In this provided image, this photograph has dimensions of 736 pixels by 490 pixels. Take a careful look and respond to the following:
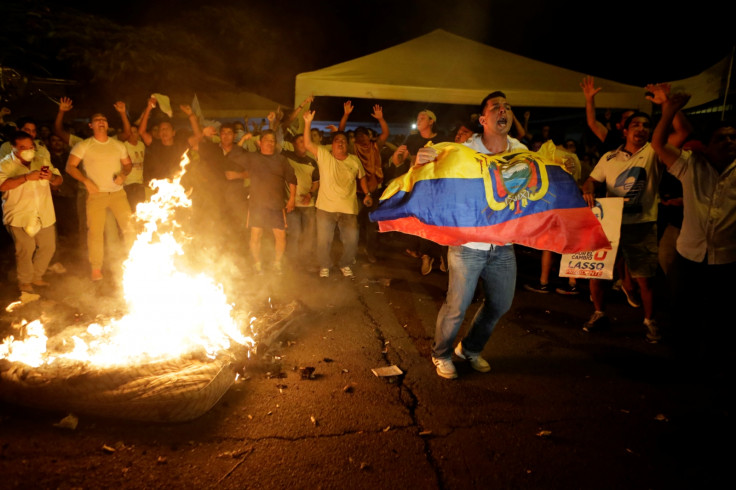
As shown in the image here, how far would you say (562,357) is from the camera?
15.9ft

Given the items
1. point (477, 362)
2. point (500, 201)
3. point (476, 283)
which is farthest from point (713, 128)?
point (477, 362)

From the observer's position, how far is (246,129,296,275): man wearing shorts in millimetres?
7191

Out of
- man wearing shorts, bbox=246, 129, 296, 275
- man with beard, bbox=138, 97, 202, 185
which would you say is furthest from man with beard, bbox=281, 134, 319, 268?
man with beard, bbox=138, 97, 202, 185

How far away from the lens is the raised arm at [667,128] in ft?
14.0

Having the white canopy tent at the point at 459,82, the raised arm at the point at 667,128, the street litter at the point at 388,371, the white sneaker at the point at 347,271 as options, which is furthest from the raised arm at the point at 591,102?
the white sneaker at the point at 347,271

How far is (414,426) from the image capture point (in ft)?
11.7

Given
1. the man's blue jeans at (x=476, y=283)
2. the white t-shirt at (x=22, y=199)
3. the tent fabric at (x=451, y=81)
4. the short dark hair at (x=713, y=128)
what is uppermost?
the tent fabric at (x=451, y=81)

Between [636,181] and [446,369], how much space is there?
3056 mm

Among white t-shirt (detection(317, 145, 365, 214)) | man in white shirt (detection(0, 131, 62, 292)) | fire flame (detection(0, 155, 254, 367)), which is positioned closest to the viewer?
fire flame (detection(0, 155, 254, 367))

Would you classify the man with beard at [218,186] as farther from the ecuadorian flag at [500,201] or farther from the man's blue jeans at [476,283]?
the man's blue jeans at [476,283]

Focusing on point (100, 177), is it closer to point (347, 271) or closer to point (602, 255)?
point (347, 271)

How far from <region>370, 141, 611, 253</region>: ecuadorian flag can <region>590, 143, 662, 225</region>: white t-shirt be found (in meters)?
1.51

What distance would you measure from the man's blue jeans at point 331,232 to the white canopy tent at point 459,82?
2.41m

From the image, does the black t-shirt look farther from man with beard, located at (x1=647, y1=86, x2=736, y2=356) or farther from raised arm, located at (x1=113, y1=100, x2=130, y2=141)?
man with beard, located at (x1=647, y1=86, x2=736, y2=356)
